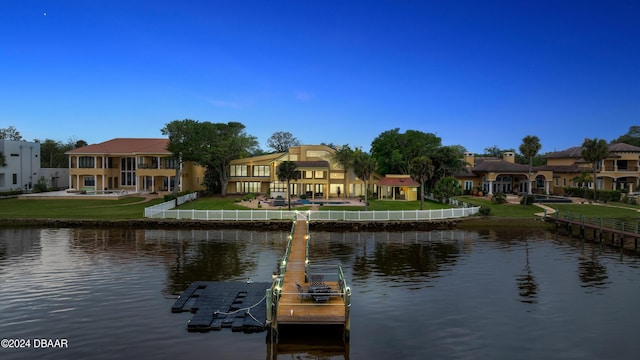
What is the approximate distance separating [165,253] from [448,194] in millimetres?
42244

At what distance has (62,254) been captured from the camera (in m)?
34.6

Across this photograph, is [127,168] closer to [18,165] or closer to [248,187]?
[18,165]

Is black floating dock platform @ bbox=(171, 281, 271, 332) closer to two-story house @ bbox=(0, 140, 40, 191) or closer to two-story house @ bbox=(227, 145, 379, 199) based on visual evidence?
two-story house @ bbox=(227, 145, 379, 199)

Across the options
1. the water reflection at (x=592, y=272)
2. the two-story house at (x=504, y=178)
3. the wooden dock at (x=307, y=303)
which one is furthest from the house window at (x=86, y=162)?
the water reflection at (x=592, y=272)

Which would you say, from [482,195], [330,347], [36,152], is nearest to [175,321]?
[330,347]

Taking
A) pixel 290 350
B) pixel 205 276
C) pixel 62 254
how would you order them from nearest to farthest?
1. pixel 290 350
2. pixel 205 276
3. pixel 62 254

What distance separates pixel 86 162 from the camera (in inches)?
3029

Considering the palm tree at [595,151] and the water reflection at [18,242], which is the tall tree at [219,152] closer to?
the water reflection at [18,242]

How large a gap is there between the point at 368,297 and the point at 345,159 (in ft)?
151

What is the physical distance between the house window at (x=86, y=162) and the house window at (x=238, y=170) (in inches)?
905

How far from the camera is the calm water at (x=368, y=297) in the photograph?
691 inches

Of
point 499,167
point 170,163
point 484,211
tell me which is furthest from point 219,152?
point 499,167

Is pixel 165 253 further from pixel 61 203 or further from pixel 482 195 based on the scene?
pixel 482 195

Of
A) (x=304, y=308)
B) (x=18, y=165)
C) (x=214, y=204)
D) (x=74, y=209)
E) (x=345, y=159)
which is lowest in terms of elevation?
(x=304, y=308)
